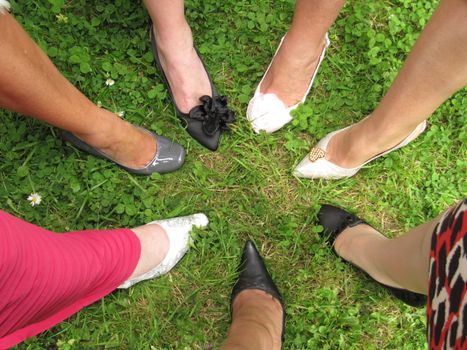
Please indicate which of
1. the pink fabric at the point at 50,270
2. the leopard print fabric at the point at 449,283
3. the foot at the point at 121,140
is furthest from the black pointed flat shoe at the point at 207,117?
the leopard print fabric at the point at 449,283

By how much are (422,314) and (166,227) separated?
1507 millimetres

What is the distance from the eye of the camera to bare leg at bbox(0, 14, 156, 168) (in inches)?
51.3

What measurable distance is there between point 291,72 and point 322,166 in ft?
1.80

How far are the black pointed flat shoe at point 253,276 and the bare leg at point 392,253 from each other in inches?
16.6

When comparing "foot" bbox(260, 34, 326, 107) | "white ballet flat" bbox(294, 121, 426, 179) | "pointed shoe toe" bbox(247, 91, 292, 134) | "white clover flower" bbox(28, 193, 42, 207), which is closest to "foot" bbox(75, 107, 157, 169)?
"white clover flower" bbox(28, 193, 42, 207)

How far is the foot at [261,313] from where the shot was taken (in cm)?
200

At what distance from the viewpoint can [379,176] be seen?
2416 mm

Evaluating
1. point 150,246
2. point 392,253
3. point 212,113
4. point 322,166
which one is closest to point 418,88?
point 392,253

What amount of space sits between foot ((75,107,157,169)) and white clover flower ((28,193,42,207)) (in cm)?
48

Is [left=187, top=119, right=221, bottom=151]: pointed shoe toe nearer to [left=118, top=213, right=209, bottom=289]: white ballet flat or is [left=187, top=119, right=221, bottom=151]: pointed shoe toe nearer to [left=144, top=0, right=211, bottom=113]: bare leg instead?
[left=144, top=0, right=211, bottom=113]: bare leg

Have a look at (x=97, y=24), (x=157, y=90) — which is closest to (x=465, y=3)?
(x=157, y=90)

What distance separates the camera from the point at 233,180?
2.37m

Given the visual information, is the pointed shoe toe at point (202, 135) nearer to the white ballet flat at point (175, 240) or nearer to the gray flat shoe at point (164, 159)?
the gray flat shoe at point (164, 159)

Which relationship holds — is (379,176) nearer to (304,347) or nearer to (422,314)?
(422,314)
